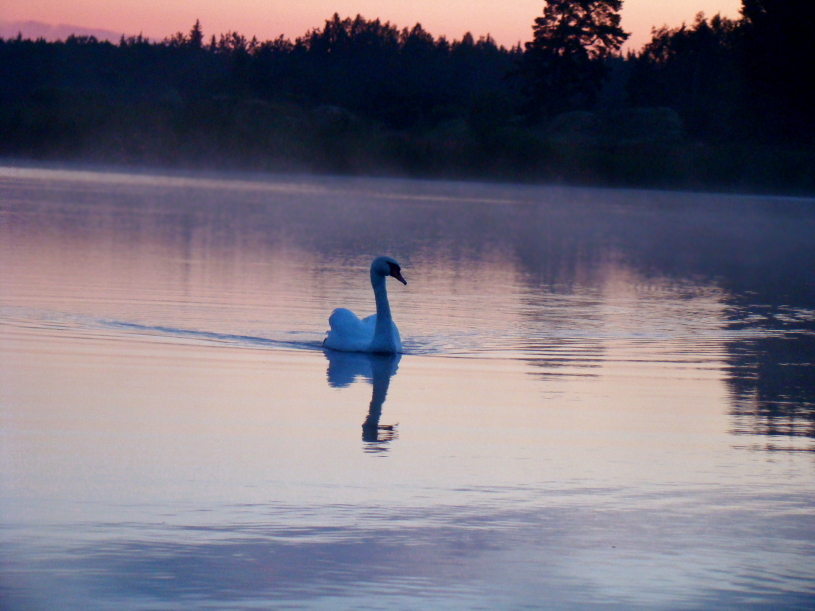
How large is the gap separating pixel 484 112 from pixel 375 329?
57.4m

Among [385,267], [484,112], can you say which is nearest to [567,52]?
[484,112]

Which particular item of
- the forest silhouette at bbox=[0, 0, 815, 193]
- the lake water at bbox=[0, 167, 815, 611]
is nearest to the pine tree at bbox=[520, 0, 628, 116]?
the forest silhouette at bbox=[0, 0, 815, 193]

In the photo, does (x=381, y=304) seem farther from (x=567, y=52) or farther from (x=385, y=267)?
(x=567, y=52)

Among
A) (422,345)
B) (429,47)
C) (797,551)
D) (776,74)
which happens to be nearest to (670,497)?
(797,551)

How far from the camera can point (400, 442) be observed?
5645mm

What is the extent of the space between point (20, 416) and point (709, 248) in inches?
669

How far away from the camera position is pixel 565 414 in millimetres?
6422

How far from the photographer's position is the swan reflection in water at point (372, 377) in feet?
18.9

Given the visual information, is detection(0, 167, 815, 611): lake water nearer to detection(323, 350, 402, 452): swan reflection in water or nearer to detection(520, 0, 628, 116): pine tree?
detection(323, 350, 402, 452): swan reflection in water

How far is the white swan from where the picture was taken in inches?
331

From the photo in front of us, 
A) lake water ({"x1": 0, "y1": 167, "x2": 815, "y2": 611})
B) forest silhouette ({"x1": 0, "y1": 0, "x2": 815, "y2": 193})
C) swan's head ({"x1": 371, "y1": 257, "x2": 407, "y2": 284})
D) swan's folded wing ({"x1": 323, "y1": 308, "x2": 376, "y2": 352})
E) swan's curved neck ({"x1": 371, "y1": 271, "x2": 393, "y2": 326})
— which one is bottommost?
lake water ({"x1": 0, "y1": 167, "x2": 815, "y2": 611})

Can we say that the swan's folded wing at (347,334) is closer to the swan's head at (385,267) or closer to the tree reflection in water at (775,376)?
the swan's head at (385,267)

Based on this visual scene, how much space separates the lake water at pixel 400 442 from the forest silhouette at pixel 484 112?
103 ft

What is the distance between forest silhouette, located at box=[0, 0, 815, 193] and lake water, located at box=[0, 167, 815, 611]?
103ft
